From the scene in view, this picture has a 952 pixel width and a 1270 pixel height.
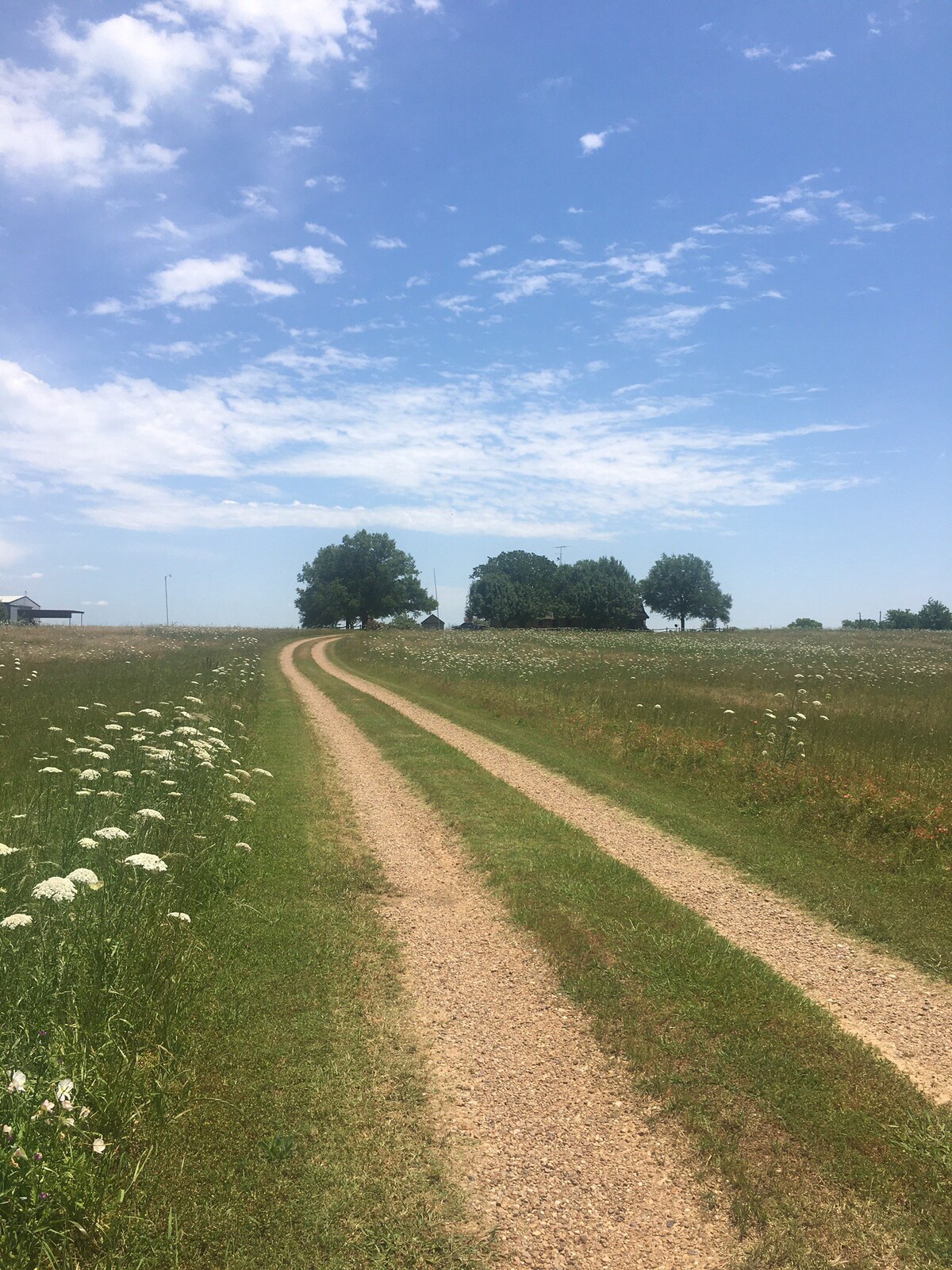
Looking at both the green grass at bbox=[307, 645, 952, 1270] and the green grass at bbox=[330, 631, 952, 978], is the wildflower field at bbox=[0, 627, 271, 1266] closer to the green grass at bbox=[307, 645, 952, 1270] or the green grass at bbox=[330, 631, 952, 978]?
the green grass at bbox=[307, 645, 952, 1270]

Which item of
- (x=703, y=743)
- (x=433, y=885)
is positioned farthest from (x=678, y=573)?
(x=433, y=885)

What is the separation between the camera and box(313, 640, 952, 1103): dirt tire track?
17.9 feet

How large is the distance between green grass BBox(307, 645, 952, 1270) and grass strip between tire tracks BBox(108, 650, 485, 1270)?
1.48 m

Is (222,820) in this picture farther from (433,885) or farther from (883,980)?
(883,980)

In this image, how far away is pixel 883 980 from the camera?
6.41m

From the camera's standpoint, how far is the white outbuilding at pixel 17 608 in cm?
9825

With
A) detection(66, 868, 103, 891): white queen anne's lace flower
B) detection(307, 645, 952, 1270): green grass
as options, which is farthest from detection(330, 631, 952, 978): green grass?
detection(66, 868, 103, 891): white queen anne's lace flower

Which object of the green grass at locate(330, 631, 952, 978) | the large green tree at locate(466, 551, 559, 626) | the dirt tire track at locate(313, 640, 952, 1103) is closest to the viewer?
the dirt tire track at locate(313, 640, 952, 1103)

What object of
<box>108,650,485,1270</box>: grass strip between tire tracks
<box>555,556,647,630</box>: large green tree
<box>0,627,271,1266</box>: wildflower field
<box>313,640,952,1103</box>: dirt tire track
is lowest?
<box>313,640,952,1103</box>: dirt tire track

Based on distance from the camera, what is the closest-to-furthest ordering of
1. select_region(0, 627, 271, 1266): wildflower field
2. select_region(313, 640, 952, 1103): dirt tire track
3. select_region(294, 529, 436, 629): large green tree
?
1. select_region(0, 627, 271, 1266): wildflower field
2. select_region(313, 640, 952, 1103): dirt tire track
3. select_region(294, 529, 436, 629): large green tree

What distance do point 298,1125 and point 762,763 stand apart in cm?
1059

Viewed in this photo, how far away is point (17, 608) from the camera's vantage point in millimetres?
104062

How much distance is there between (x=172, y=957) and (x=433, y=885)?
10.7ft

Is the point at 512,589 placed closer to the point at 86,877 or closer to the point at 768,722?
the point at 768,722
